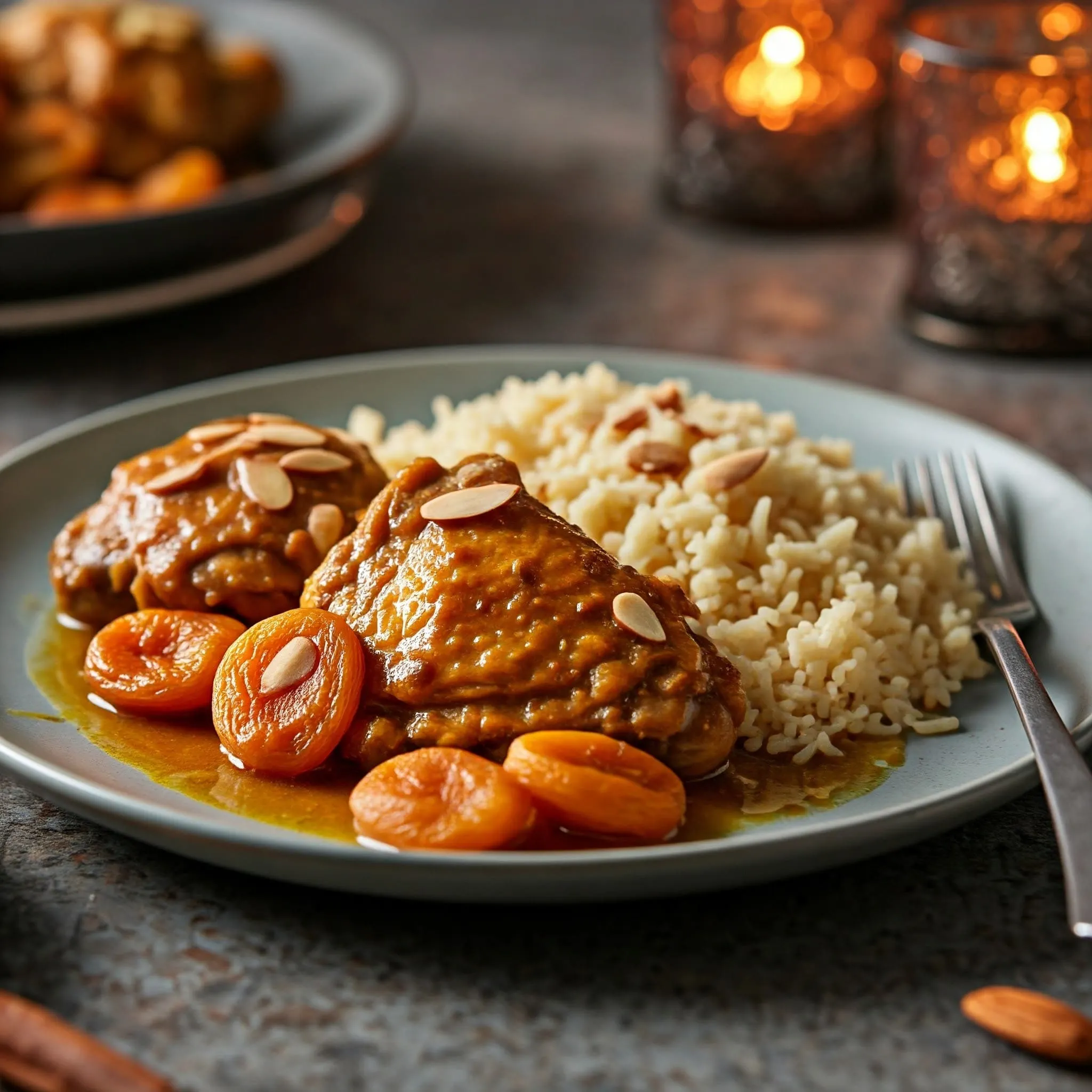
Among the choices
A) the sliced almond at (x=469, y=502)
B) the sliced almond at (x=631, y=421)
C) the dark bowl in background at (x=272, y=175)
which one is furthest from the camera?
the dark bowl in background at (x=272, y=175)

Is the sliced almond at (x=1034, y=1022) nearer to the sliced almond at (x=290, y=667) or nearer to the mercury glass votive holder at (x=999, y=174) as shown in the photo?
the sliced almond at (x=290, y=667)

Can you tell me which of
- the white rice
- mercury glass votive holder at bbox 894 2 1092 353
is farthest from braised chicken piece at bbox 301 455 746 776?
mercury glass votive holder at bbox 894 2 1092 353

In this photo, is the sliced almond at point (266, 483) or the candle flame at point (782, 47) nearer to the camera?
the sliced almond at point (266, 483)

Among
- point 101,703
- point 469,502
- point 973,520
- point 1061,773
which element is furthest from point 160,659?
point 973,520

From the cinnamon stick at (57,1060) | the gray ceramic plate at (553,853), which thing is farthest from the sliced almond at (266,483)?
the cinnamon stick at (57,1060)

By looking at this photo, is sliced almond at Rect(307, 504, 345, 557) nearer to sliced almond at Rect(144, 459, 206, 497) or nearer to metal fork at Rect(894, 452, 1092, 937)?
sliced almond at Rect(144, 459, 206, 497)
